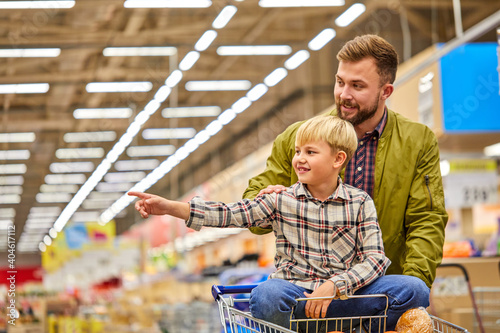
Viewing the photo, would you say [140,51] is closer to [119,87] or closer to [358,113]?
[119,87]

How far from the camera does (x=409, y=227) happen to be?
7.99 feet

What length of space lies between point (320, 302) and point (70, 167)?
868 cm

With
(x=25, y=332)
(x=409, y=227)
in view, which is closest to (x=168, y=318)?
(x=25, y=332)

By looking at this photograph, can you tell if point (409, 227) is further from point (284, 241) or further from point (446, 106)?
point (446, 106)

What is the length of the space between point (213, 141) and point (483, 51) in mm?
5619

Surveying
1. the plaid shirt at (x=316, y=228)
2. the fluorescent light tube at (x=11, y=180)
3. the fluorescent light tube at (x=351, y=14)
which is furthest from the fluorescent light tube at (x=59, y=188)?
the plaid shirt at (x=316, y=228)

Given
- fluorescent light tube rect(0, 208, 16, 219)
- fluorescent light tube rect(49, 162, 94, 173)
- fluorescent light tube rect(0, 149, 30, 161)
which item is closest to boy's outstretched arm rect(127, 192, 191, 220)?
fluorescent light tube rect(0, 208, 16, 219)

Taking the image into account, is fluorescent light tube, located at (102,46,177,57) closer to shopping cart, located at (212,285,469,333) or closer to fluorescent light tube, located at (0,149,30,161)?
fluorescent light tube, located at (0,149,30,161)

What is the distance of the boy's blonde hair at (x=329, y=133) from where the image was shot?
6.86 ft

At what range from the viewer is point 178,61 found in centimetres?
954

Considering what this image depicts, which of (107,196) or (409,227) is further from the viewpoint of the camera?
(107,196)

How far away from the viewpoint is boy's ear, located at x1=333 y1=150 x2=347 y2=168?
2119mm

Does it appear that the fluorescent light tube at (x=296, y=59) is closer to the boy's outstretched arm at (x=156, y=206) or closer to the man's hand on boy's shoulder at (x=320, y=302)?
the boy's outstretched arm at (x=156, y=206)

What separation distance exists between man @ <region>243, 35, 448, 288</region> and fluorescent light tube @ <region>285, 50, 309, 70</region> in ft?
22.8
